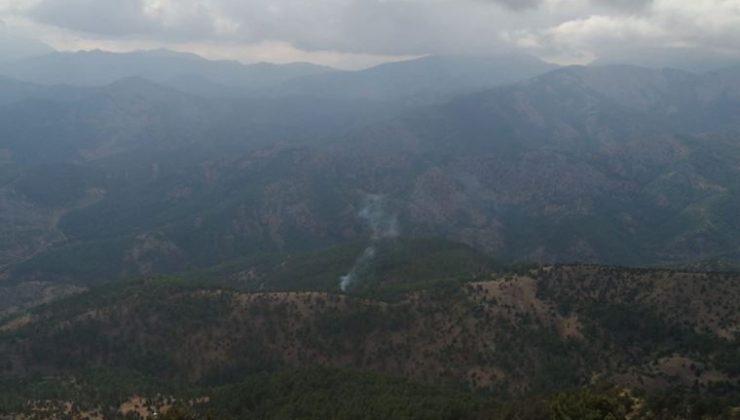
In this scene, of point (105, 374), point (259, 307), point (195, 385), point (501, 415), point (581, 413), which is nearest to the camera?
point (581, 413)

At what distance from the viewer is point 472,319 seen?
176 m

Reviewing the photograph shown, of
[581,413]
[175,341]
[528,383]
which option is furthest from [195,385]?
[581,413]

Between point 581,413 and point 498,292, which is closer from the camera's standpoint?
point 581,413

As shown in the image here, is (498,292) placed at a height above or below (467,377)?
above

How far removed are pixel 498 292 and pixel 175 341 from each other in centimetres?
9055

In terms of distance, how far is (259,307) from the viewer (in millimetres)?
191500

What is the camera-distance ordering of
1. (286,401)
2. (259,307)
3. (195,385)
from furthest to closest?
(259,307), (195,385), (286,401)

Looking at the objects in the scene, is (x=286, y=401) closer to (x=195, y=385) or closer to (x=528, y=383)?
(x=195, y=385)

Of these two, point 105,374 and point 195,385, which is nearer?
point 105,374

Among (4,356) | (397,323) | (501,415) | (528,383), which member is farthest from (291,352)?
(501,415)

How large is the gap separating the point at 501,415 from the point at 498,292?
8609 centimetres

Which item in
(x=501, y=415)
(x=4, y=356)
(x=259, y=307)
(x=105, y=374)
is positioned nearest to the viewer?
(x=501, y=415)

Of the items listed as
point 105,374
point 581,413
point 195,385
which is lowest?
point 195,385

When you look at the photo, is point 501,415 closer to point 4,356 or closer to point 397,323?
point 397,323
